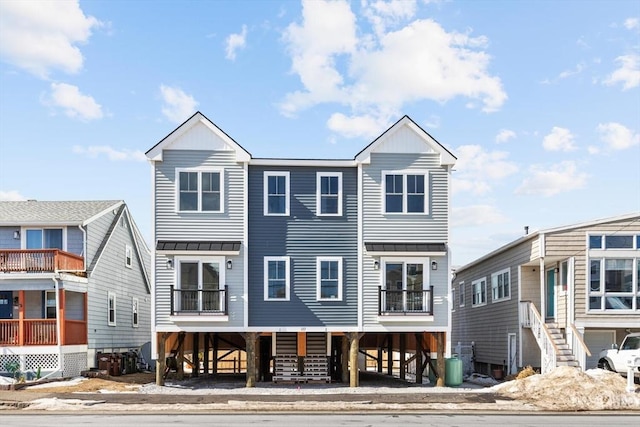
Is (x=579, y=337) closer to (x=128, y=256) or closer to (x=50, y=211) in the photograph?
(x=50, y=211)

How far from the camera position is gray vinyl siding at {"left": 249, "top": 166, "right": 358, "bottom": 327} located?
90.2ft

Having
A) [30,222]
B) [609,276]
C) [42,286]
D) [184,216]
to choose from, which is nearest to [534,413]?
[609,276]

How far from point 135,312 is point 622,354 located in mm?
25210

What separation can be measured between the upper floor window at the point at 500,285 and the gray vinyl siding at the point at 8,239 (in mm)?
21578

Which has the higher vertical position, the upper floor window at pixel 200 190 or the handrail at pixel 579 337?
the upper floor window at pixel 200 190

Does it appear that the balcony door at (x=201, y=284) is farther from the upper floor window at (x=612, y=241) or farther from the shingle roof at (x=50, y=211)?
the upper floor window at (x=612, y=241)

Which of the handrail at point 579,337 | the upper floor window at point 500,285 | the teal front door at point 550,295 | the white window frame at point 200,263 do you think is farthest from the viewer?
the upper floor window at point 500,285

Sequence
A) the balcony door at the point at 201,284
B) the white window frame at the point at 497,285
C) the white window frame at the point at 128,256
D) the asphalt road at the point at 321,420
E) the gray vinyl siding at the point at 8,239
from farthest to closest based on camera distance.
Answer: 1. the white window frame at the point at 128,256
2. the white window frame at the point at 497,285
3. the gray vinyl siding at the point at 8,239
4. the balcony door at the point at 201,284
5. the asphalt road at the point at 321,420

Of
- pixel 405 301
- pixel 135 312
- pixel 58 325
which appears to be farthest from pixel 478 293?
pixel 58 325

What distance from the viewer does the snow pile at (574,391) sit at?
2202 cm

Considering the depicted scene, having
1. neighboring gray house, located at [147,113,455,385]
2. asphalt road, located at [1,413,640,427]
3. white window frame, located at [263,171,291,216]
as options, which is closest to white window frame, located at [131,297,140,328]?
neighboring gray house, located at [147,113,455,385]

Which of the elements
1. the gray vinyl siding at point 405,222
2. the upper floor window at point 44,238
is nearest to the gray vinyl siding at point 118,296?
the upper floor window at point 44,238

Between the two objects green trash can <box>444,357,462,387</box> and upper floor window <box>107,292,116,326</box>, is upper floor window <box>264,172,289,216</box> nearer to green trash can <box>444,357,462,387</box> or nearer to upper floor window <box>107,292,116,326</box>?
green trash can <box>444,357,462,387</box>

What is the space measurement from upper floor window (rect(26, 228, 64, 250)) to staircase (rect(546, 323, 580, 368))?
2091cm
